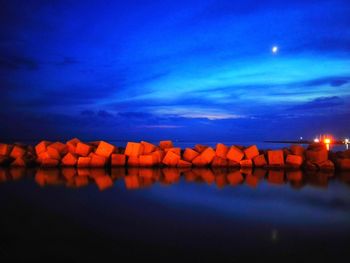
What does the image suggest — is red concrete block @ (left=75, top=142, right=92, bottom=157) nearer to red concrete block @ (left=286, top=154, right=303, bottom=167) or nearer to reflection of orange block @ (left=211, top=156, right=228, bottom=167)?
reflection of orange block @ (left=211, top=156, right=228, bottom=167)

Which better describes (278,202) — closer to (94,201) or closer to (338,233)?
(338,233)

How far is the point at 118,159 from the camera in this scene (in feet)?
41.3

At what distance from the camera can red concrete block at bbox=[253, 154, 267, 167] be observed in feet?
41.2

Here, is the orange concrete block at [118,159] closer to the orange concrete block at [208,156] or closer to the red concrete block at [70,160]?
the red concrete block at [70,160]

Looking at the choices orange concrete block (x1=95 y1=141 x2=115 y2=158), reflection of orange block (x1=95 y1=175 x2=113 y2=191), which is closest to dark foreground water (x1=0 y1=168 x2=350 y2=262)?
reflection of orange block (x1=95 y1=175 x2=113 y2=191)

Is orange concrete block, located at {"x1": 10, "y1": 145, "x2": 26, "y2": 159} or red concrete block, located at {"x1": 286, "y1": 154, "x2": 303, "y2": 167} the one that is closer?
red concrete block, located at {"x1": 286, "y1": 154, "x2": 303, "y2": 167}

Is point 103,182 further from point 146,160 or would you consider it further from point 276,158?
point 276,158

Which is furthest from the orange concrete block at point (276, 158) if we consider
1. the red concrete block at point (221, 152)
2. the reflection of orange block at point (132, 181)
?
the reflection of orange block at point (132, 181)

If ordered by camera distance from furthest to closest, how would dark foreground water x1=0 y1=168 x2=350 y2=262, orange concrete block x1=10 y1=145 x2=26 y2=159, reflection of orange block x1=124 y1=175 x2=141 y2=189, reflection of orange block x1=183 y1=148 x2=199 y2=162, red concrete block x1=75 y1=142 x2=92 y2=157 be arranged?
orange concrete block x1=10 y1=145 x2=26 y2=159, reflection of orange block x1=183 y1=148 x2=199 y2=162, red concrete block x1=75 y1=142 x2=92 y2=157, reflection of orange block x1=124 y1=175 x2=141 y2=189, dark foreground water x1=0 y1=168 x2=350 y2=262

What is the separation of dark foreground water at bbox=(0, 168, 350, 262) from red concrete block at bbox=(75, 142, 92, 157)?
92.1 inches

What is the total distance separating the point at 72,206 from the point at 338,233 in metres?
4.50

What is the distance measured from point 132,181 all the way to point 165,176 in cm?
145

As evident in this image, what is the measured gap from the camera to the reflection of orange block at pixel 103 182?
8.81 m

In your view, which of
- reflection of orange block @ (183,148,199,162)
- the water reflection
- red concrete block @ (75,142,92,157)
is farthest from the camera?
reflection of orange block @ (183,148,199,162)
